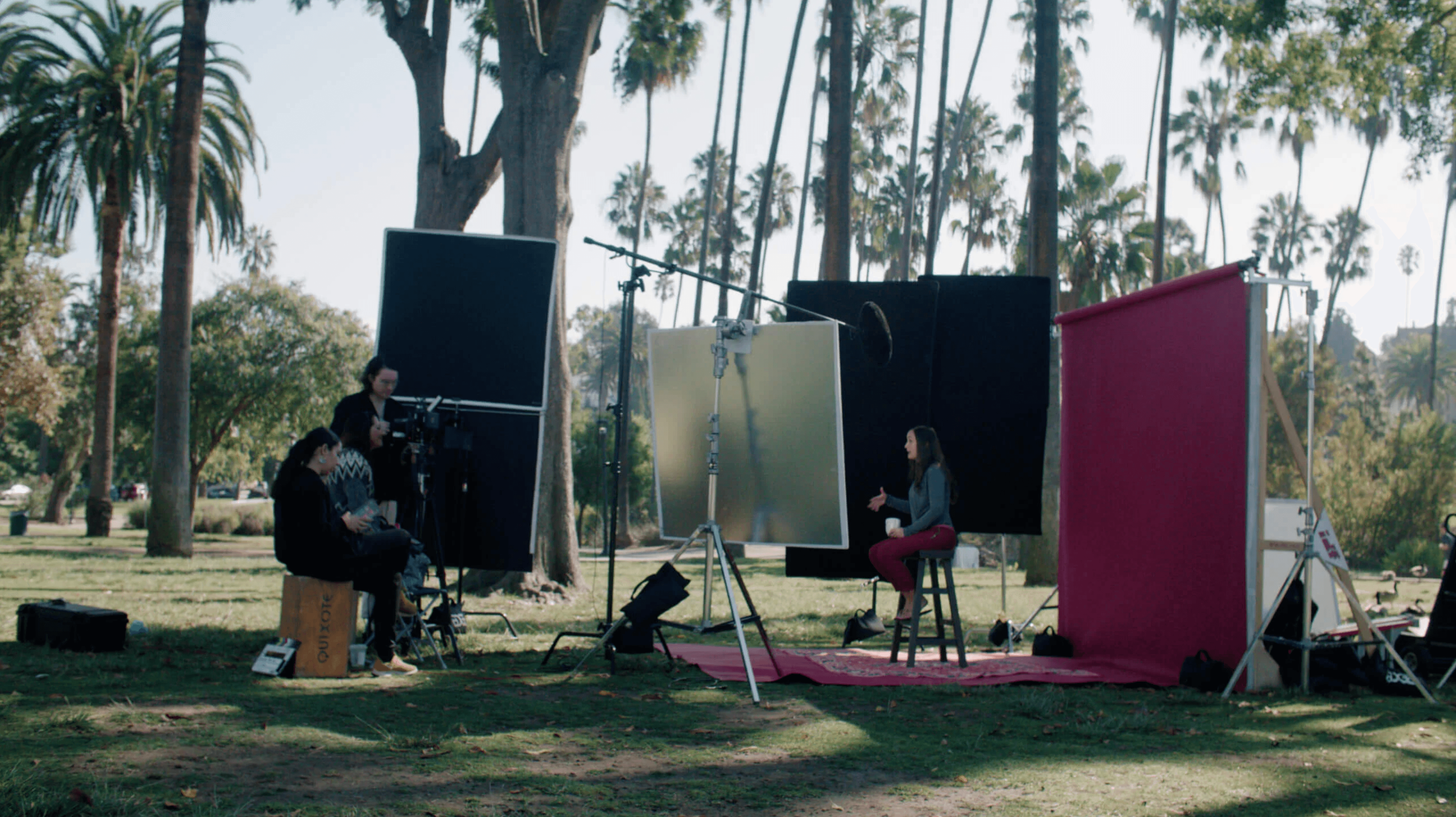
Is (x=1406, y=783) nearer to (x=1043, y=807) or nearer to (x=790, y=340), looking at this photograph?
(x=1043, y=807)

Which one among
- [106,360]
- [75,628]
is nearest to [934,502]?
[75,628]

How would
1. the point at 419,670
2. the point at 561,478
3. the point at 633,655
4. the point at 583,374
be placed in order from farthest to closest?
1. the point at 583,374
2. the point at 561,478
3. the point at 633,655
4. the point at 419,670

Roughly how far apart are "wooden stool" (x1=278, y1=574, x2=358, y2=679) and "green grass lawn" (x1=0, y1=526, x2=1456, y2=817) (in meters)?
0.15

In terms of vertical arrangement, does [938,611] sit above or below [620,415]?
below

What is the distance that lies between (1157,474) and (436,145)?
867cm

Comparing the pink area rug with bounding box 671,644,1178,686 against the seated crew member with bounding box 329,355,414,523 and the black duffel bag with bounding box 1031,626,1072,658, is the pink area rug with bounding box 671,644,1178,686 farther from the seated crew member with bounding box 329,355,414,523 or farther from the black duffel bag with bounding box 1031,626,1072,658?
the seated crew member with bounding box 329,355,414,523

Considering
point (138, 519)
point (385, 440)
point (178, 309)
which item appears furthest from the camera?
point (138, 519)

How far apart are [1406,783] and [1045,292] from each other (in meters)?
4.48

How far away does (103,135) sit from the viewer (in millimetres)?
19734

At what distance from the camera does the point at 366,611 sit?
650 centimetres

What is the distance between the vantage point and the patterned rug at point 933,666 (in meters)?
6.06

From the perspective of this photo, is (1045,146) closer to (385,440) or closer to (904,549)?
(904,549)

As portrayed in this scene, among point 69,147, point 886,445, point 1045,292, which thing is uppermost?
point 69,147

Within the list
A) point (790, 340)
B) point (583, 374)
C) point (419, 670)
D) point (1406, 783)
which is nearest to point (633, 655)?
point (419, 670)
